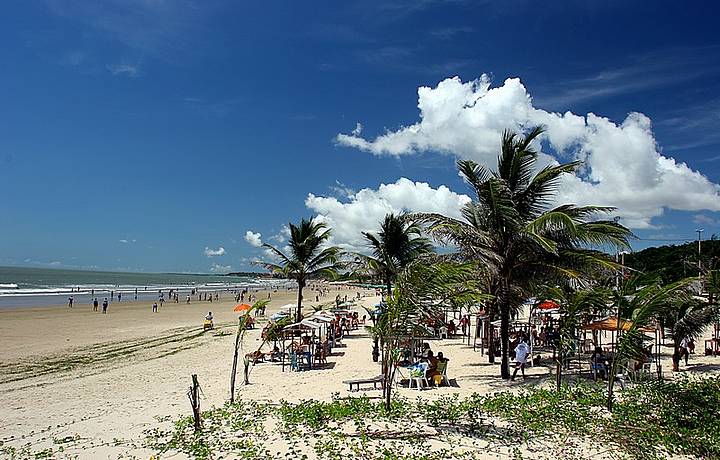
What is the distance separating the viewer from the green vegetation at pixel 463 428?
22.0ft

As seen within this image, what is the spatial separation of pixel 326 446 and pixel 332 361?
30.5 feet

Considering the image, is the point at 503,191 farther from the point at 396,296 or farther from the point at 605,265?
the point at 396,296

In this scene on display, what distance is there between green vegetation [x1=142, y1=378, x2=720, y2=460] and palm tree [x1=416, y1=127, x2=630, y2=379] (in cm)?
314

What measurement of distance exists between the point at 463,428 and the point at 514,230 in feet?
17.4

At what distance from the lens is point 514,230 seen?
1154 cm

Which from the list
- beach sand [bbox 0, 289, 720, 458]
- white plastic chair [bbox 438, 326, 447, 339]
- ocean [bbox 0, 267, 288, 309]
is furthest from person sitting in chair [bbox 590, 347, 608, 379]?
ocean [bbox 0, 267, 288, 309]

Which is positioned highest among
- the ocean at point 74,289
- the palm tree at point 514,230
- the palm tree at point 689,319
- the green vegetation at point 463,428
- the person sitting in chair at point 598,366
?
the palm tree at point 514,230

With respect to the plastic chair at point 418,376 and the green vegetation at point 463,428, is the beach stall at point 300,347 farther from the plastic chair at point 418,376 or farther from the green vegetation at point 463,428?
the green vegetation at point 463,428

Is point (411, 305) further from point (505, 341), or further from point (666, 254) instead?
point (666, 254)

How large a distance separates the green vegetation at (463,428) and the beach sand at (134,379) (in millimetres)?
1067

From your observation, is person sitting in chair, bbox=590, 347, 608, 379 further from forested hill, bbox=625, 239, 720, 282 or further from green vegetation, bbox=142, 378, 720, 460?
forested hill, bbox=625, 239, 720, 282

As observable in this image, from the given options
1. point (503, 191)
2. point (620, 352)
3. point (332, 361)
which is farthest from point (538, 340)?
point (620, 352)

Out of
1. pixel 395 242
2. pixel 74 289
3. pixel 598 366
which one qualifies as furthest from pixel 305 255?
pixel 74 289

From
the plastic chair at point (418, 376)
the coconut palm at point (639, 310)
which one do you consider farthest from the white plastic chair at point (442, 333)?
the coconut palm at point (639, 310)
